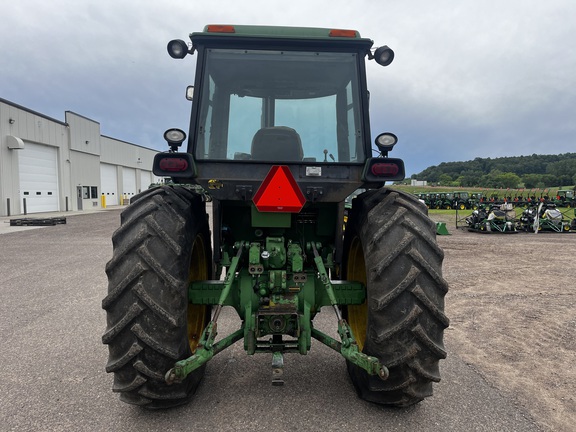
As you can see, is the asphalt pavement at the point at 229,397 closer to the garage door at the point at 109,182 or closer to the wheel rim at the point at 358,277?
the wheel rim at the point at 358,277

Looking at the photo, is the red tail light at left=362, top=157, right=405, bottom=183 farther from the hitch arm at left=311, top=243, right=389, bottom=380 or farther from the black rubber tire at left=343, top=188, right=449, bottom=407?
the hitch arm at left=311, top=243, right=389, bottom=380

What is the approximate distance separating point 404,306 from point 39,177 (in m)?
27.4

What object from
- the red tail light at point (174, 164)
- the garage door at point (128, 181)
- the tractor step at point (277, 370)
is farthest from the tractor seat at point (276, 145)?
the garage door at point (128, 181)

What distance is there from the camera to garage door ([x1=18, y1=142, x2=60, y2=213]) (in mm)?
22906

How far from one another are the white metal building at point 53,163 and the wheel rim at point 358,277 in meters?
23.3

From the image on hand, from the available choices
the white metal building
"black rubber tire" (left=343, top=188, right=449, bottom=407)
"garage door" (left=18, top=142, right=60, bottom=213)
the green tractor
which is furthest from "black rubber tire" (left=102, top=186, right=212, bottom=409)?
"garage door" (left=18, top=142, right=60, bottom=213)

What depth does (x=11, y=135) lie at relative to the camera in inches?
854

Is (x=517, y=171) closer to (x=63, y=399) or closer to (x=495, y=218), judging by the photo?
(x=495, y=218)

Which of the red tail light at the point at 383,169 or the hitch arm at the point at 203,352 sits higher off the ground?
the red tail light at the point at 383,169

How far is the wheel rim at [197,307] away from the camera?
3.31 metres

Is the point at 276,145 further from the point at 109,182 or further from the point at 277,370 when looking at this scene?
the point at 109,182

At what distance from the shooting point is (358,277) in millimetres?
3324

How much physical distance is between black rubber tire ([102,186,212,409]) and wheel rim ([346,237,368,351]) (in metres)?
1.43

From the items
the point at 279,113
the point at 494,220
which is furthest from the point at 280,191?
the point at 494,220
